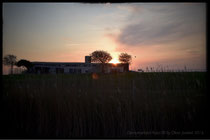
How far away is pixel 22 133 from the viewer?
2.01 m

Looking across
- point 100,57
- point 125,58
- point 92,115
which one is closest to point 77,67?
point 100,57

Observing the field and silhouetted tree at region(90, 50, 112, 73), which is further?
silhouetted tree at region(90, 50, 112, 73)

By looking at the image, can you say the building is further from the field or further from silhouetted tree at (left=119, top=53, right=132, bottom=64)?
the field

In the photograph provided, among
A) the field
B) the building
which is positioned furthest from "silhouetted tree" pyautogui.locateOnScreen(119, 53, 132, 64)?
the field

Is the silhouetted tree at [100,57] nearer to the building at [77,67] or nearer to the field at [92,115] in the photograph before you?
the building at [77,67]

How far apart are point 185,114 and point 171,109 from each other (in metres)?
A: 0.23

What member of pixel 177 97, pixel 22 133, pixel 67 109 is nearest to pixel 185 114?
pixel 177 97

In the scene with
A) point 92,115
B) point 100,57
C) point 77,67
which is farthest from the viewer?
point 77,67

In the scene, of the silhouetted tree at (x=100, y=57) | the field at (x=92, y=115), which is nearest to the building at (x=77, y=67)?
the silhouetted tree at (x=100, y=57)

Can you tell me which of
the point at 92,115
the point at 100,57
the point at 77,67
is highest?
the point at 100,57

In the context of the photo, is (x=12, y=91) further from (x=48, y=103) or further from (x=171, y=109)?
(x=171, y=109)

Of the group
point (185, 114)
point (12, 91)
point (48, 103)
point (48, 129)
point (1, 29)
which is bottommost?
point (48, 129)

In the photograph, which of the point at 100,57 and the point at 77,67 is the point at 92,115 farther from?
the point at 77,67

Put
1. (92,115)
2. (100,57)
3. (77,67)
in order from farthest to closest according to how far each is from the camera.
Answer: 1. (77,67)
2. (100,57)
3. (92,115)
